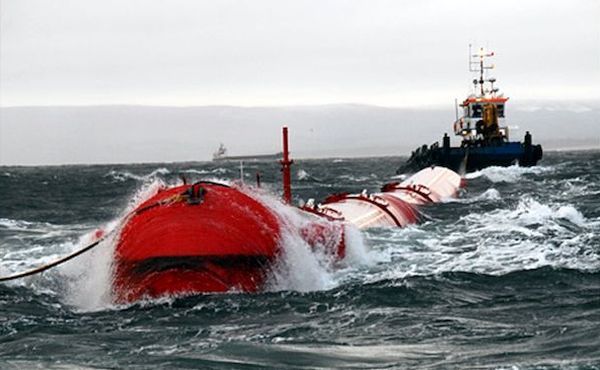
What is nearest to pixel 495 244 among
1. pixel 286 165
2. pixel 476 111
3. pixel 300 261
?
pixel 286 165

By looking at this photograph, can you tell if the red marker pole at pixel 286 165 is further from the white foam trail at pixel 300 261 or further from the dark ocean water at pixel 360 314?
the white foam trail at pixel 300 261

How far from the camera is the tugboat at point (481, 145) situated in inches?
2886

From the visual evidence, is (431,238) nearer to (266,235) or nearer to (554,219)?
(554,219)

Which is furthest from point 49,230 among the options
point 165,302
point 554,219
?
point 165,302

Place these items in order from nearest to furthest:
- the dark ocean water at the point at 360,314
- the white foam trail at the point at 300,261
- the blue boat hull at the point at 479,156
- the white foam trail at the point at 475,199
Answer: the dark ocean water at the point at 360,314 → the white foam trail at the point at 300,261 → the white foam trail at the point at 475,199 → the blue boat hull at the point at 479,156

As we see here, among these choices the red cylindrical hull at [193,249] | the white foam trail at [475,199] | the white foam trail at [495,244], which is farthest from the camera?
the white foam trail at [475,199]

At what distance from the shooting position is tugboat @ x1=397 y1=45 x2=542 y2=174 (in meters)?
73.3

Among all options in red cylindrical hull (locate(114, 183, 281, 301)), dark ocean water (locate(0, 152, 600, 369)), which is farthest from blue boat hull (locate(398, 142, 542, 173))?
red cylindrical hull (locate(114, 183, 281, 301))

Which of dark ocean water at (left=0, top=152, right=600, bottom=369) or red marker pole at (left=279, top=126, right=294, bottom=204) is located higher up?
red marker pole at (left=279, top=126, right=294, bottom=204)

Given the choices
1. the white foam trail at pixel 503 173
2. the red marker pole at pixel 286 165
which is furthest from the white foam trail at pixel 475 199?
the red marker pole at pixel 286 165

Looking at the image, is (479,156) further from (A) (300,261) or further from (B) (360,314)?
(B) (360,314)

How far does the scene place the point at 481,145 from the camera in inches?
3031

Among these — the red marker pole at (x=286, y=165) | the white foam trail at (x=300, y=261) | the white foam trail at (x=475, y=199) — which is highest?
the red marker pole at (x=286, y=165)

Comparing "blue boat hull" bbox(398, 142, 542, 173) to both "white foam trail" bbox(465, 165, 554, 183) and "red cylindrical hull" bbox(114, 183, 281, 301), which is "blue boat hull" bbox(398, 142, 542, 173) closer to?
"white foam trail" bbox(465, 165, 554, 183)
